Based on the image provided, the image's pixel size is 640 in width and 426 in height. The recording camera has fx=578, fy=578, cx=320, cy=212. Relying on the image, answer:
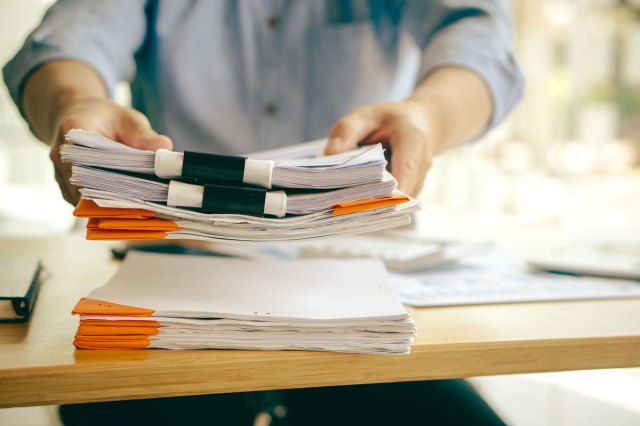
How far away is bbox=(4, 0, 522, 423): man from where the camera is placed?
2.73 ft

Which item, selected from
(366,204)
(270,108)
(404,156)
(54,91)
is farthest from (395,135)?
(270,108)

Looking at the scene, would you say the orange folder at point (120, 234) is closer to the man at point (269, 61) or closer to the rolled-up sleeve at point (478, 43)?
the man at point (269, 61)

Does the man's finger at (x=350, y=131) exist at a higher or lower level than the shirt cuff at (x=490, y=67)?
lower

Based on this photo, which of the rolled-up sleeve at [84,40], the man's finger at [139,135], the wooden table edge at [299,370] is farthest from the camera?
the rolled-up sleeve at [84,40]

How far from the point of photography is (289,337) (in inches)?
18.4

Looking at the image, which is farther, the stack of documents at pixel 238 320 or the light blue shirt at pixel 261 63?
the light blue shirt at pixel 261 63

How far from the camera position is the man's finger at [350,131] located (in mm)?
601

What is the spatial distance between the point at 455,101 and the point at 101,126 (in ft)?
1.50

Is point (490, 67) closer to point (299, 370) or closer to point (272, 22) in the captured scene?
point (272, 22)

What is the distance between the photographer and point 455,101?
78cm

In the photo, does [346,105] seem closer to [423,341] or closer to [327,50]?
[327,50]

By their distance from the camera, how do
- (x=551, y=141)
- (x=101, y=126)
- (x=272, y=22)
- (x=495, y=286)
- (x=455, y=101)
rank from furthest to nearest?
(x=551, y=141) → (x=272, y=22) → (x=455, y=101) → (x=495, y=286) → (x=101, y=126)

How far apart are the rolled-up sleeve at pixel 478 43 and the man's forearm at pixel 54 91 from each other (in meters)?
0.48

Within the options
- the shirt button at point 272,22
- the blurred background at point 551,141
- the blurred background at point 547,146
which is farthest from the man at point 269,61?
Answer: the blurred background at point 551,141
